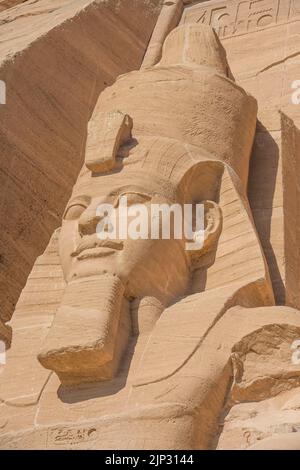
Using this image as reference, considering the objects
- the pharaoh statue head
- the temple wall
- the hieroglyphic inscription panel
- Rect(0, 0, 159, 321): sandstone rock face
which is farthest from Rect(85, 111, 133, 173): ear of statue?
the hieroglyphic inscription panel

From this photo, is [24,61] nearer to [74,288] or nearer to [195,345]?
[74,288]

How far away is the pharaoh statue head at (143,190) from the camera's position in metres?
4.79

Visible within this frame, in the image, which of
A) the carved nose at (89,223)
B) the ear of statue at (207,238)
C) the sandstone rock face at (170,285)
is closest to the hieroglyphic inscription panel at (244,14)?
the sandstone rock face at (170,285)

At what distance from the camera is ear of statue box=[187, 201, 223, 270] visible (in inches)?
212

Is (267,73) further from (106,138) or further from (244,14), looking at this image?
(106,138)

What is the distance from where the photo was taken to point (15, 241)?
262 inches

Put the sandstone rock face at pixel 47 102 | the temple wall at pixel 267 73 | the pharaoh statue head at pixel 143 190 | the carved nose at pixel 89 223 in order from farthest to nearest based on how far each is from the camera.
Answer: the sandstone rock face at pixel 47 102 < the temple wall at pixel 267 73 < the carved nose at pixel 89 223 < the pharaoh statue head at pixel 143 190

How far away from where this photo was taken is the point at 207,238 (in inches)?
211

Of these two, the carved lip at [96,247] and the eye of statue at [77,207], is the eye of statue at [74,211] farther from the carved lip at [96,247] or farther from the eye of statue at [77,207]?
the carved lip at [96,247]

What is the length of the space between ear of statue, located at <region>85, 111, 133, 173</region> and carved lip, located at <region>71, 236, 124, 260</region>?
1.55 ft

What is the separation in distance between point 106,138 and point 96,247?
0.69 m

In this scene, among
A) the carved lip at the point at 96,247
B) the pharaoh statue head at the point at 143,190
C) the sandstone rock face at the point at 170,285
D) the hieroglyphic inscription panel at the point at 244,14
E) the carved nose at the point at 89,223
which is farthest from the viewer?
the hieroglyphic inscription panel at the point at 244,14

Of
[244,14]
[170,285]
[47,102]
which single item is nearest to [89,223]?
[170,285]

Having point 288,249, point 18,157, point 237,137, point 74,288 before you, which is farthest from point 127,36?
point 74,288
